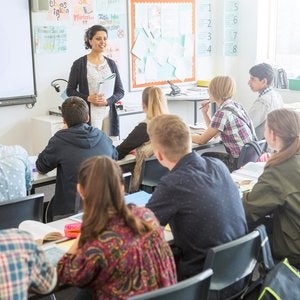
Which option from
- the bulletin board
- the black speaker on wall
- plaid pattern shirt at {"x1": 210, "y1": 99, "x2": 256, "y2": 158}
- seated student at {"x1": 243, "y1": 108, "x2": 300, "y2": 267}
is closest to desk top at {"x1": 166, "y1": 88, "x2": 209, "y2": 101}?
the bulletin board

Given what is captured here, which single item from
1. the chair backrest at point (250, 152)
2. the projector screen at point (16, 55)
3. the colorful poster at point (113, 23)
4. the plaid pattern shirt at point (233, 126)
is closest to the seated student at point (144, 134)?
the plaid pattern shirt at point (233, 126)

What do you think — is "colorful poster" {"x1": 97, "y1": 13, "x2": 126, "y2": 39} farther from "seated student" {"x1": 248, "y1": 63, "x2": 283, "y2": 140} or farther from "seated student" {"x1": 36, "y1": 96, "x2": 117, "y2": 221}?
"seated student" {"x1": 36, "y1": 96, "x2": 117, "y2": 221}

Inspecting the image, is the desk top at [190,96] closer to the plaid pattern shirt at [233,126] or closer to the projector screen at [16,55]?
the projector screen at [16,55]

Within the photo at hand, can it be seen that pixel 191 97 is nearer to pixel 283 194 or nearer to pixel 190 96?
pixel 190 96

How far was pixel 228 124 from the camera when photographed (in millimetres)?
4070

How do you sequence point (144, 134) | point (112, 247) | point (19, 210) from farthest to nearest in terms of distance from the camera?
1. point (144, 134)
2. point (19, 210)
3. point (112, 247)

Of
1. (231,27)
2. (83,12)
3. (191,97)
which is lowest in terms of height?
(191,97)

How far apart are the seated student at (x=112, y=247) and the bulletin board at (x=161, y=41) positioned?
4.93 meters

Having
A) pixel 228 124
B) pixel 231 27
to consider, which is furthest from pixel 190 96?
pixel 228 124

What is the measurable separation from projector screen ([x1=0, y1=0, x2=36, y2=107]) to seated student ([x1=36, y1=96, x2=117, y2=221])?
227 cm

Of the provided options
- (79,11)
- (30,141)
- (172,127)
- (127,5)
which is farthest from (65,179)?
(127,5)

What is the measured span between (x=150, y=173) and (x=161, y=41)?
11.4ft

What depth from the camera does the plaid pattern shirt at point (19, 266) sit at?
60.1 inches

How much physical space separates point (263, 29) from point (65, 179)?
4765mm
